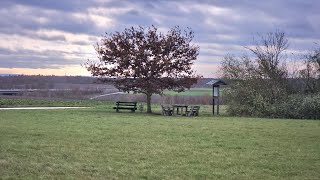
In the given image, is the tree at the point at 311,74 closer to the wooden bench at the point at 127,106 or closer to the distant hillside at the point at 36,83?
the wooden bench at the point at 127,106

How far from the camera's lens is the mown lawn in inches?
341

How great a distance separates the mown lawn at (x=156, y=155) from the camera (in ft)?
28.5

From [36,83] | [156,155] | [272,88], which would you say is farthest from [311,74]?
[36,83]

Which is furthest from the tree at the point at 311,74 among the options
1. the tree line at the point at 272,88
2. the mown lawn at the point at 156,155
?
the mown lawn at the point at 156,155

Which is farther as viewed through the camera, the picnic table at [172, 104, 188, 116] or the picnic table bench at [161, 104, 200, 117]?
Result: the picnic table at [172, 104, 188, 116]

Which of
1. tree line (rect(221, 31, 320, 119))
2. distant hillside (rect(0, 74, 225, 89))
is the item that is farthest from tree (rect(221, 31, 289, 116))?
distant hillside (rect(0, 74, 225, 89))

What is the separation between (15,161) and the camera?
9.62 m

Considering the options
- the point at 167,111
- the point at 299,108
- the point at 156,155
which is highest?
the point at 299,108

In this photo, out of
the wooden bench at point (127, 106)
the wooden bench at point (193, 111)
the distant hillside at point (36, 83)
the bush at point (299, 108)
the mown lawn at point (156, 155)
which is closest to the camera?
the mown lawn at point (156, 155)

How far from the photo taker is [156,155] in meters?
10.8

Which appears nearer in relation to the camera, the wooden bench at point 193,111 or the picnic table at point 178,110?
the wooden bench at point 193,111

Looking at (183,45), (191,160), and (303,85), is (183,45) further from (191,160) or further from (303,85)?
(191,160)

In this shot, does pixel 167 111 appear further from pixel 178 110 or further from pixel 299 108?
pixel 299 108

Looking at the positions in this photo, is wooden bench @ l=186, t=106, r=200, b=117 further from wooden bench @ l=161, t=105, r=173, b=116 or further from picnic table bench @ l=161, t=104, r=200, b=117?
wooden bench @ l=161, t=105, r=173, b=116
